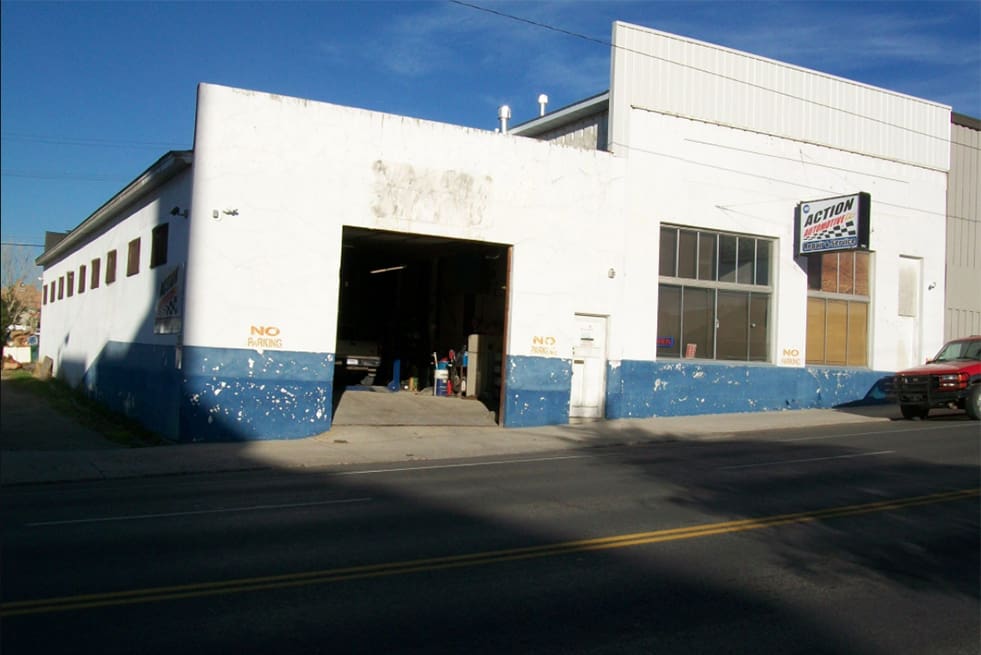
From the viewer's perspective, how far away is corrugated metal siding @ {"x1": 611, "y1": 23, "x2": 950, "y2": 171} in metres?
22.5

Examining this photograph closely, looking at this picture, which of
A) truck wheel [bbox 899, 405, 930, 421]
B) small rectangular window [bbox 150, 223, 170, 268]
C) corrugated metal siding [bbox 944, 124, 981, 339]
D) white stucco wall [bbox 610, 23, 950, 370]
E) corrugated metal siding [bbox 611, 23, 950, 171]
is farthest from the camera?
corrugated metal siding [bbox 944, 124, 981, 339]

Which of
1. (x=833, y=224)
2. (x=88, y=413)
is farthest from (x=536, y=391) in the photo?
(x=88, y=413)

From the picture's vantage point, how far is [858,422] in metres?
22.5

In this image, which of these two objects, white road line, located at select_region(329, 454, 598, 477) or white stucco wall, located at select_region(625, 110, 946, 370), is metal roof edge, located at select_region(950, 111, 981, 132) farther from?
white road line, located at select_region(329, 454, 598, 477)

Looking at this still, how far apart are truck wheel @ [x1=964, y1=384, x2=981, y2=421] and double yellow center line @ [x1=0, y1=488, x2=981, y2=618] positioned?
1123 centimetres

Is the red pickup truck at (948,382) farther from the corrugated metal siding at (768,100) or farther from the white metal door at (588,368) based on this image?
the corrugated metal siding at (768,100)

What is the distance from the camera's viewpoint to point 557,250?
70.2 feet

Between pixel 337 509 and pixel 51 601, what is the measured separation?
414 cm

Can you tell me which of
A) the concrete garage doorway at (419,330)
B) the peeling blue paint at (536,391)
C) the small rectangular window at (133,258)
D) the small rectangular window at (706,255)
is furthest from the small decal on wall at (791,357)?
the small rectangular window at (133,258)

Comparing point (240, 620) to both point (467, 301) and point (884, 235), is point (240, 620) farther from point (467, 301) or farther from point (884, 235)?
point (884, 235)

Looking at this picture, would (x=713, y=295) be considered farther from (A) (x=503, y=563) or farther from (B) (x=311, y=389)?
(A) (x=503, y=563)

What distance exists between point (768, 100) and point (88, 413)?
2063 cm

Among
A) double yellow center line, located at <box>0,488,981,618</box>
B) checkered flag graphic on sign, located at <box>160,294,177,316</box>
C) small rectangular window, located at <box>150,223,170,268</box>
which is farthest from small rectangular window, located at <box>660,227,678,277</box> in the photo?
double yellow center line, located at <box>0,488,981,618</box>

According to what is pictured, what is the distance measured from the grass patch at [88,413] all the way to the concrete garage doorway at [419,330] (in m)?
4.24
